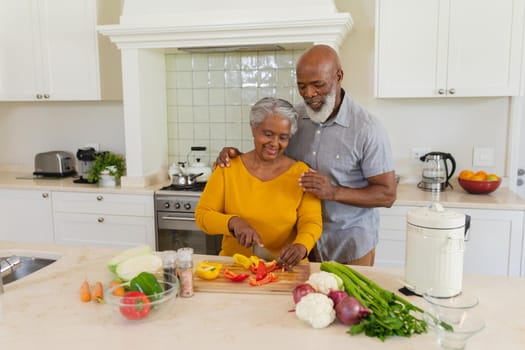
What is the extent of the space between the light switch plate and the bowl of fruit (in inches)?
14.0

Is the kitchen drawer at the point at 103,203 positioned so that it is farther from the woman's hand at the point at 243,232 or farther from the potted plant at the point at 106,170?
the woman's hand at the point at 243,232

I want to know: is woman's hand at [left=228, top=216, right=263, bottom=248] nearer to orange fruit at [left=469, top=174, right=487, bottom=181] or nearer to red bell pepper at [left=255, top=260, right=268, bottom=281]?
red bell pepper at [left=255, top=260, right=268, bottom=281]

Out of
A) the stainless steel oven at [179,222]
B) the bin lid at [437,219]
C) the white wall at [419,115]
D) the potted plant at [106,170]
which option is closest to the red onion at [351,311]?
the bin lid at [437,219]

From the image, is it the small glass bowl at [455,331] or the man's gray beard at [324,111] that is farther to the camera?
the man's gray beard at [324,111]

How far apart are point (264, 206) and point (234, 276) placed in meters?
0.41

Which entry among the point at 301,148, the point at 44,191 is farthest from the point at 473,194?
the point at 44,191

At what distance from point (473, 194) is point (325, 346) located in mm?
2197

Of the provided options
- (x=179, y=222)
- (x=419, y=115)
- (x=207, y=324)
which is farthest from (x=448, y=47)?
(x=207, y=324)

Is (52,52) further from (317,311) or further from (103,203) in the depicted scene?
(317,311)

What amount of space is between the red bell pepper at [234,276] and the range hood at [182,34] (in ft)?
6.10

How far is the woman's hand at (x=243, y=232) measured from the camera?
5.61 feet

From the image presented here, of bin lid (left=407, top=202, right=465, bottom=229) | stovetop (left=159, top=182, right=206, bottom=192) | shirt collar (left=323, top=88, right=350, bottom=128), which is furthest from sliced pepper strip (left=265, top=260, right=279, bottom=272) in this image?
stovetop (left=159, top=182, right=206, bottom=192)

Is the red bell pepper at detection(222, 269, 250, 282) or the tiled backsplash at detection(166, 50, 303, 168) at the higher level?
the tiled backsplash at detection(166, 50, 303, 168)

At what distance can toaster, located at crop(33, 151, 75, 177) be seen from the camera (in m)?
3.77
